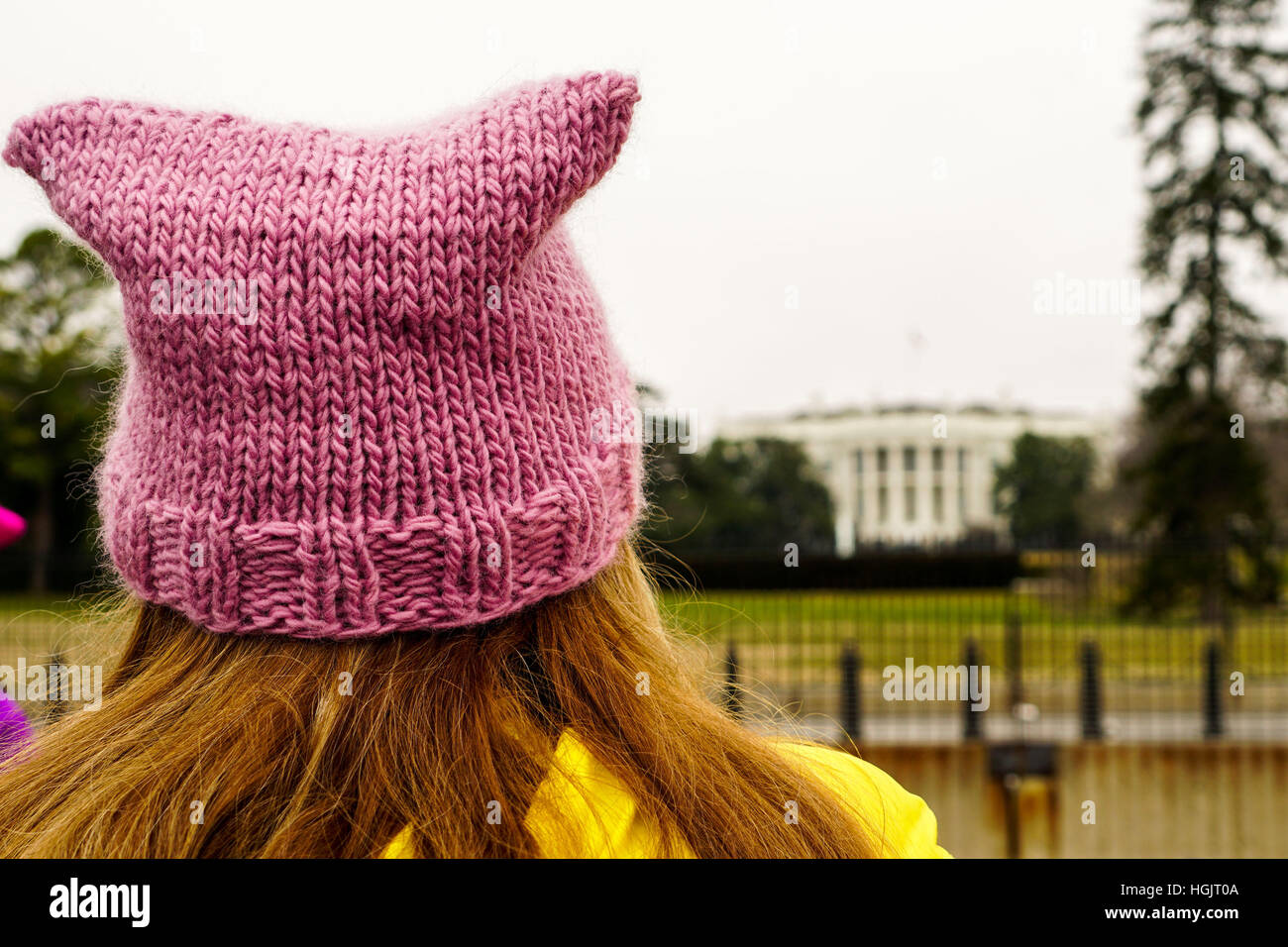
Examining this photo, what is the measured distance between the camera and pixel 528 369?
1.35 m

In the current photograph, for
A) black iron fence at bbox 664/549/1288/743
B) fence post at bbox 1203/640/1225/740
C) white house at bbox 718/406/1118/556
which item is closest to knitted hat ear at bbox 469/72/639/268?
black iron fence at bbox 664/549/1288/743

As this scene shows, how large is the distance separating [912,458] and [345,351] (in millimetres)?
69799

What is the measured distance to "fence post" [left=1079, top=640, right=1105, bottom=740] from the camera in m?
8.77

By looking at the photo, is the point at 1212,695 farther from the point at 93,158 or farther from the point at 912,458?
the point at 912,458

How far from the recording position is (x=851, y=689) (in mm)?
8602

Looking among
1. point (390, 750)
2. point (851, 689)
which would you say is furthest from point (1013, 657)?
point (390, 750)

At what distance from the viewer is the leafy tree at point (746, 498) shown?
1023cm

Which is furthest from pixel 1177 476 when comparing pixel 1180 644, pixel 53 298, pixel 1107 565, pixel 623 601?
pixel 53 298

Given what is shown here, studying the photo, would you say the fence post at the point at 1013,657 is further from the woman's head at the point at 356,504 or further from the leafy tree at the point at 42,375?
Answer: the leafy tree at the point at 42,375

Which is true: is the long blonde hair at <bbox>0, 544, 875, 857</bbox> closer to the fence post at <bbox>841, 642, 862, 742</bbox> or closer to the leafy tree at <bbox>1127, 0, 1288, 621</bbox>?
the fence post at <bbox>841, 642, 862, 742</bbox>

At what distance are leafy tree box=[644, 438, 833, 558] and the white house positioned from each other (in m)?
5.87

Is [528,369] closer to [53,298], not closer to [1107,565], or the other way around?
[1107,565]

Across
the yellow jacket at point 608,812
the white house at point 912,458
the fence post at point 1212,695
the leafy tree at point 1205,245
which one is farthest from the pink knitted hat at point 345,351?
the white house at point 912,458

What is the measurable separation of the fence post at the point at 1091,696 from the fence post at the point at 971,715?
874mm
